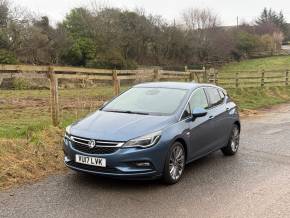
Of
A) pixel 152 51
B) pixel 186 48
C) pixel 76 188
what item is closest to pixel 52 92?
pixel 76 188

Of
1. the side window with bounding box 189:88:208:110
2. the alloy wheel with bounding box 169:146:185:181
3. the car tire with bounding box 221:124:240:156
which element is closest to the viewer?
the alloy wheel with bounding box 169:146:185:181

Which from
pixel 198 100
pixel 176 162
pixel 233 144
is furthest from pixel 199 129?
pixel 233 144

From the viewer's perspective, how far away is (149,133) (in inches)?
264

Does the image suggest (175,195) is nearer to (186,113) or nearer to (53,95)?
(186,113)

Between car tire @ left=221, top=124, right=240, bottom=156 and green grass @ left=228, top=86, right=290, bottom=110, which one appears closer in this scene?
car tire @ left=221, top=124, right=240, bottom=156

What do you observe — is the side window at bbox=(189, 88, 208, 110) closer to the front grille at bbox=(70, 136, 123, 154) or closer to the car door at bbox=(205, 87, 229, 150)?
the car door at bbox=(205, 87, 229, 150)

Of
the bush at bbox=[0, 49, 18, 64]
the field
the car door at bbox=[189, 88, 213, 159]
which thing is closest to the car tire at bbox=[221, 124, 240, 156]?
the car door at bbox=[189, 88, 213, 159]

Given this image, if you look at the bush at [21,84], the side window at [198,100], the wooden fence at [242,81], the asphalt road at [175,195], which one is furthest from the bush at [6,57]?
the asphalt road at [175,195]

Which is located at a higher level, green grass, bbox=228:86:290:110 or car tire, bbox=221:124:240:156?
car tire, bbox=221:124:240:156

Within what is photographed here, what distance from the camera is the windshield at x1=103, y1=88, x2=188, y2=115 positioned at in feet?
25.0

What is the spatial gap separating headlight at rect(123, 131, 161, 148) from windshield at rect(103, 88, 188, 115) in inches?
32.0

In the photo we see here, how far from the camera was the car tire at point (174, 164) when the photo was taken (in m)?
6.89

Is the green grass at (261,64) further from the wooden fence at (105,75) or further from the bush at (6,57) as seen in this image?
the bush at (6,57)

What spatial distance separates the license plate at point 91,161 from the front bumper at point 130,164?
0.04 metres
